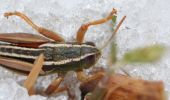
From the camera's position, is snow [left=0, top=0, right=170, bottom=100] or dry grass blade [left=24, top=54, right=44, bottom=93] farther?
snow [left=0, top=0, right=170, bottom=100]

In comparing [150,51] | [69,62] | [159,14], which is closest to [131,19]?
[159,14]

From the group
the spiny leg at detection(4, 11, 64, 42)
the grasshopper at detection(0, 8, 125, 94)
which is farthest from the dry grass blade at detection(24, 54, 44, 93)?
the spiny leg at detection(4, 11, 64, 42)

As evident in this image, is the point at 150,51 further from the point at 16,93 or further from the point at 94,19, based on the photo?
the point at 94,19

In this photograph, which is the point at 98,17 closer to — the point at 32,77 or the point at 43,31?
the point at 43,31

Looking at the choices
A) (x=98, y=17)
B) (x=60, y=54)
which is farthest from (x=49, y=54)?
(x=98, y=17)

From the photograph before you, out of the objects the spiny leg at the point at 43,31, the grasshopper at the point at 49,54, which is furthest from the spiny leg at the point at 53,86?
the spiny leg at the point at 43,31

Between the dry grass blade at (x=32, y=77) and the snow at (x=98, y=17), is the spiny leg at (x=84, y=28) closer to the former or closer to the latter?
the snow at (x=98, y=17)

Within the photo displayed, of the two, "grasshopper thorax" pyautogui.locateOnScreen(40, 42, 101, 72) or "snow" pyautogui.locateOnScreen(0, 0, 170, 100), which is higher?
"snow" pyautogui.locateOnScreen(0, 0, 170, 100)

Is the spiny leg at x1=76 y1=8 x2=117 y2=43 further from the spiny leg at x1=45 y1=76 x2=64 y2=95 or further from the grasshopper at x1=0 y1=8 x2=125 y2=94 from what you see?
the spiny leg at x1=45 y1=76 x2=64 y2=95
